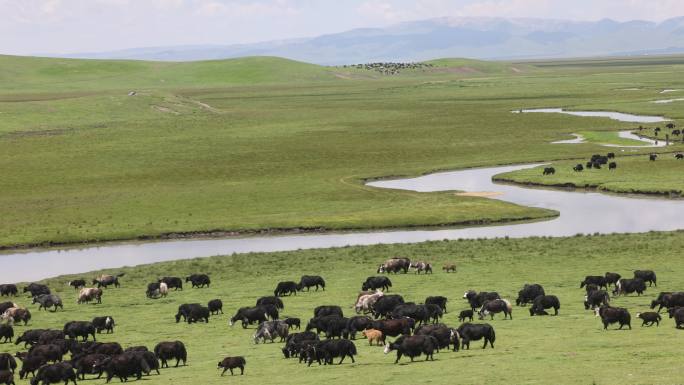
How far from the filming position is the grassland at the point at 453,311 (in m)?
21.7

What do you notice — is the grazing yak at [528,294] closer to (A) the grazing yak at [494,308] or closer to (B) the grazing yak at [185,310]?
(A) the grazing yak at [494,308]

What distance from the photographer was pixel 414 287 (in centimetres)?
3734

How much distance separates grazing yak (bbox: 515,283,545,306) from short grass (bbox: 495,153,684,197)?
36.7 metres

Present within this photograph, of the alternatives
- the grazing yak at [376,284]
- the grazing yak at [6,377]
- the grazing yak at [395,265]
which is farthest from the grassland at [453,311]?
the grazing yak at [6,377]

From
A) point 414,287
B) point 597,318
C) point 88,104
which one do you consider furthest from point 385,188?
point 88,104

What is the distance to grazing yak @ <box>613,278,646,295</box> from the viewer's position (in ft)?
108

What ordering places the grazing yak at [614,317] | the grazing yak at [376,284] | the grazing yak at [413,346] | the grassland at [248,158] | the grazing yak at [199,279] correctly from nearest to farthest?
the grazing yak at [413,346] < the grazing yak at [614,317] < the grazing yak at [376,284] < the grazing yak at [199,279] < the grassland at [248,158]

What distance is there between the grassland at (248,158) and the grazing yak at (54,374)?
112 feet

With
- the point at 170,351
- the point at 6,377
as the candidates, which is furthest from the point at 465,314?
the point at 6,377

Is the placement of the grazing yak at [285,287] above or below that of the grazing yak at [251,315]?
below

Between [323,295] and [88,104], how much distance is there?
11004 centimetres

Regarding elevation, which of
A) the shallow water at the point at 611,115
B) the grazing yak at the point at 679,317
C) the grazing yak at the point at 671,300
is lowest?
the shallow water at the point at 611,115

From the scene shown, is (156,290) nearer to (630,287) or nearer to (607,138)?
(630,287)

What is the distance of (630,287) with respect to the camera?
33.2 m
